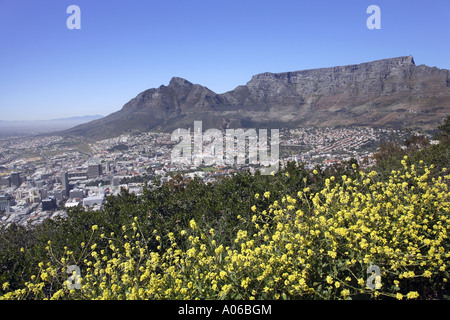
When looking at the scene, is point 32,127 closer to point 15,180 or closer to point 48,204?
point 15,180

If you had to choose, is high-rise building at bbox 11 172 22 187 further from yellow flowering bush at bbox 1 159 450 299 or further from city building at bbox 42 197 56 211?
yellow flowering bush at bbox 1 159 450 299

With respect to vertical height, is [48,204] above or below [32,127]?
below

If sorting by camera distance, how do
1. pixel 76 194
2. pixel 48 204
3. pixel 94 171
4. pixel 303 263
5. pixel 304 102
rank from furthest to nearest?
pixel 304 102
pixel 94 171
pixel 76 194
pixel 48 204
pixel 303 263

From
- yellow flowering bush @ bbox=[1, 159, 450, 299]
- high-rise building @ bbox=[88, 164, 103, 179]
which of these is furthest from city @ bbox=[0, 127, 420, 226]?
yellow flowering bush @ bbox=[1, 159, 450, 299]

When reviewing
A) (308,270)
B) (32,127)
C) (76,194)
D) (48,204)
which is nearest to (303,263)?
(308,270)

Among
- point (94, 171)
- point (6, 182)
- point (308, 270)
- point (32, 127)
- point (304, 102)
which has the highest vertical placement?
point (304, 102)

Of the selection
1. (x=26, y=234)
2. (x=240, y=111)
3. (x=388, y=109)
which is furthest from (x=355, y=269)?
(x=240, y=111)
